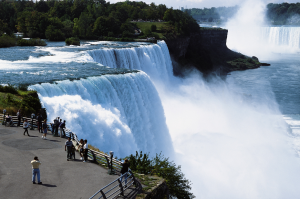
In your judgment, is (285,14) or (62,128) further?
(285,14)

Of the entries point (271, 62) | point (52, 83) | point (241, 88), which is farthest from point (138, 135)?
point (271, 62)

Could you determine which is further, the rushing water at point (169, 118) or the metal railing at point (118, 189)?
the rushing water at point (169, 118)

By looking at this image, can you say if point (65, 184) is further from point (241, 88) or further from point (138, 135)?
point (241, 88)

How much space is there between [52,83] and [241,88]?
135 ft

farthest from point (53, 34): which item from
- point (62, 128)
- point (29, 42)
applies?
point (62, 128)

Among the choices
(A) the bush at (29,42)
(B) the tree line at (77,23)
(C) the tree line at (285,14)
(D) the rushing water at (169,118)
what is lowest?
(D) the rushing water at (169,118)

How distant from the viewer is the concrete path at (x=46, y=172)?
1095 cm

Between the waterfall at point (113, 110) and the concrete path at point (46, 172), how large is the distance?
12.9 feet

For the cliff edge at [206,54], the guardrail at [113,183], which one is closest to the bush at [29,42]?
the cliff edge at [206,54]

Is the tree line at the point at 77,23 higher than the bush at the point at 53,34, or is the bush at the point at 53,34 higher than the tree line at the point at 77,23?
the tree line at the point at 77,23

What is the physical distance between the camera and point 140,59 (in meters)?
45.3

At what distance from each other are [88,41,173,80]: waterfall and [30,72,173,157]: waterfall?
1258 centimetres

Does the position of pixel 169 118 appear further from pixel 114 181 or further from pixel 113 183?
pixel 114 181

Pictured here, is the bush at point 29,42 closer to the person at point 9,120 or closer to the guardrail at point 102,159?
the person at point 9,120
